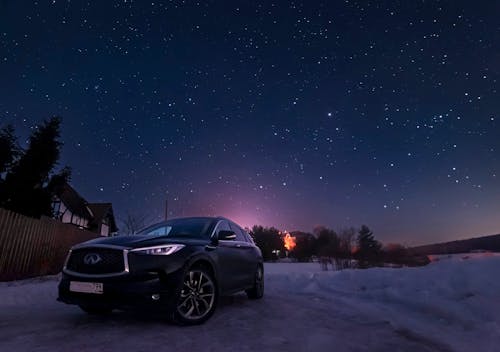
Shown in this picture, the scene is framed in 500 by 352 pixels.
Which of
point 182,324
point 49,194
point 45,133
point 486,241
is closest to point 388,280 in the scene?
point 182,324

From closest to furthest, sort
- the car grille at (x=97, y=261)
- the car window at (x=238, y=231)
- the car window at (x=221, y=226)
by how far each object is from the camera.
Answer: the car grille at (x=97, y=261) < the car window at (x=221, y=226) < the car window at (x=238, y=231)

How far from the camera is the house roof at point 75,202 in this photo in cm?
3497

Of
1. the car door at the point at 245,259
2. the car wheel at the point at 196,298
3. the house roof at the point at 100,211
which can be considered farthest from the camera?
the house roof at the point at 100,211

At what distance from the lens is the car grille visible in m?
4.00

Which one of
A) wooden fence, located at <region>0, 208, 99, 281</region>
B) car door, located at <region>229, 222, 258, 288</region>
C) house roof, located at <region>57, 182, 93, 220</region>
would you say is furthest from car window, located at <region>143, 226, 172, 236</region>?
house roof, located at <region>57, 182, 93, 220</region>

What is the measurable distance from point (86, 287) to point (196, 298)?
1.32m

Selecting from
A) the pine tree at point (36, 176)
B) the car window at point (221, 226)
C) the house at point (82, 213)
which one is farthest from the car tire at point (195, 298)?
the house at point (82, 213)

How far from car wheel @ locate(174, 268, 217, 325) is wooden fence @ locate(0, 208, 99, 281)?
7924mm

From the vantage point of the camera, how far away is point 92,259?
13.6 feet

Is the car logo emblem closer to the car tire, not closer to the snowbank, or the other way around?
the car tire

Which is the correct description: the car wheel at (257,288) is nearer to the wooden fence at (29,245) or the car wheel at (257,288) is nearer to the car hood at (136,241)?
the car hood at (136,241)

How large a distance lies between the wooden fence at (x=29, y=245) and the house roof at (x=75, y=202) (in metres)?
23.8

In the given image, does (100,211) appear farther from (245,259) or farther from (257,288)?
(245,259)

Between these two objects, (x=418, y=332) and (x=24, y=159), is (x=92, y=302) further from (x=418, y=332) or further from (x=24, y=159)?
(x=24, y=159)
